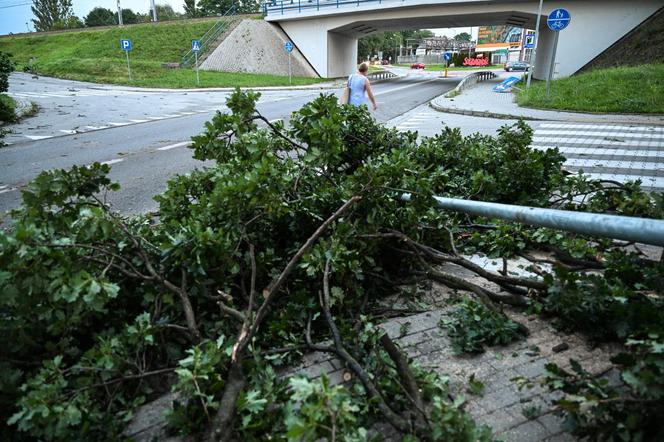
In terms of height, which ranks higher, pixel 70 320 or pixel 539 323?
pixel 70 320

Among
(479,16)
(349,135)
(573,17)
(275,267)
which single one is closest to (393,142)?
(349,135)

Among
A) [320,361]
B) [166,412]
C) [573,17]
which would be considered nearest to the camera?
[166,412]

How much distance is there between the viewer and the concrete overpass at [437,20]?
28969 mm

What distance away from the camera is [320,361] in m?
2.38

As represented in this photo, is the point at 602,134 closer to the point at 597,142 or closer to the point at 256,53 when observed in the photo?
the point at 597,142

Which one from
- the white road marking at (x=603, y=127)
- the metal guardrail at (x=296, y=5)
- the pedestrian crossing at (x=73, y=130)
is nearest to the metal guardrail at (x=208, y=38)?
the metal guardrail at (x=296, y=5)

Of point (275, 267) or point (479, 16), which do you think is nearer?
point (275, 267)

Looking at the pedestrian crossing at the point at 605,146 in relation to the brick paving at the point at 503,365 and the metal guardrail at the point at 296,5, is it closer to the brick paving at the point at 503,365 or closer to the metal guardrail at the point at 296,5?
the brick paving at the point at 503,365

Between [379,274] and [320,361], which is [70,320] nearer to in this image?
[320,361]

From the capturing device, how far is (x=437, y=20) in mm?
40031

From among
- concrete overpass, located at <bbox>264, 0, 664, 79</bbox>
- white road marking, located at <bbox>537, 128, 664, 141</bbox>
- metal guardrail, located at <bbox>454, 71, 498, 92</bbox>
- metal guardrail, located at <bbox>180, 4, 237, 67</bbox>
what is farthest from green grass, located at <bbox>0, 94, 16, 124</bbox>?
concrete overpass, located at <bbox>264, 0, 664, 79</bbox>

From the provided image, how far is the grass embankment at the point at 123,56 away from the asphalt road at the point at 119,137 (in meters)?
9.08

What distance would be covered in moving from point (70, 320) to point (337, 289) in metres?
1.33

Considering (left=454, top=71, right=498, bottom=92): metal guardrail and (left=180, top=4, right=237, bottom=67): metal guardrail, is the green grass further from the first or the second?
(left=180, top=4, right=237, bottom=67): metal guardrail
